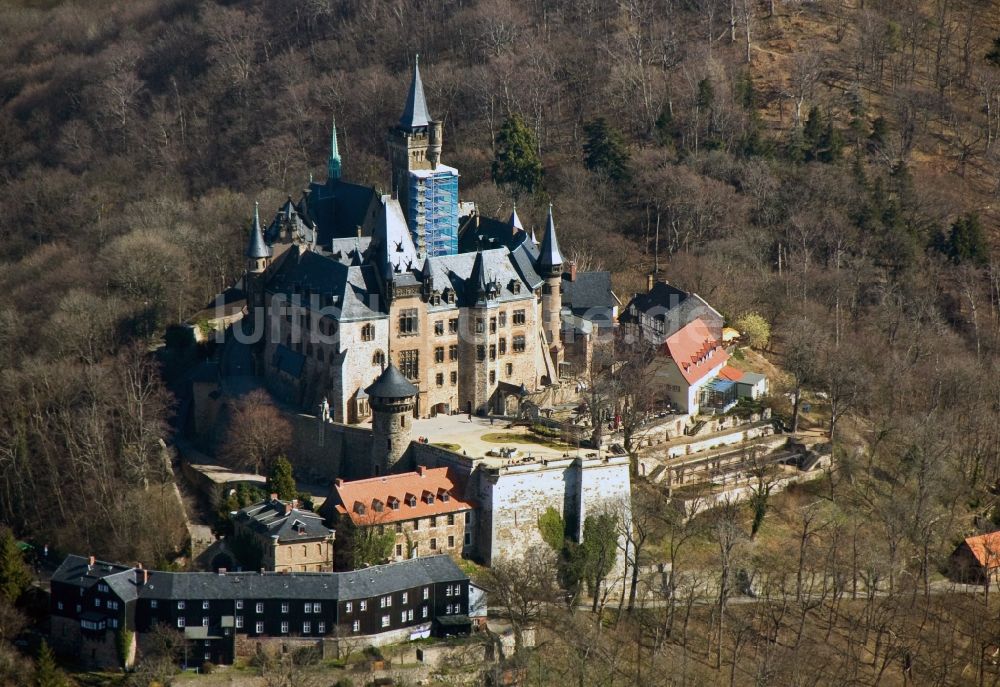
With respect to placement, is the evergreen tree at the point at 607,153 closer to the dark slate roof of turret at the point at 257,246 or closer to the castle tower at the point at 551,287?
the castle tower at the point at 551,287

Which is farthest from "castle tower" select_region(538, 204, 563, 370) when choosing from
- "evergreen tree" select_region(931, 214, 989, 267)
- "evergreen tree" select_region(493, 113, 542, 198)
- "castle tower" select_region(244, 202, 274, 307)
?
"evergreen tree" select_region(931, 214, 989, 267)

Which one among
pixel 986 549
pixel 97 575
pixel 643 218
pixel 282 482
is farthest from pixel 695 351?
pixel 97 575

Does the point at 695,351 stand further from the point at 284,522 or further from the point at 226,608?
the point at 226,608

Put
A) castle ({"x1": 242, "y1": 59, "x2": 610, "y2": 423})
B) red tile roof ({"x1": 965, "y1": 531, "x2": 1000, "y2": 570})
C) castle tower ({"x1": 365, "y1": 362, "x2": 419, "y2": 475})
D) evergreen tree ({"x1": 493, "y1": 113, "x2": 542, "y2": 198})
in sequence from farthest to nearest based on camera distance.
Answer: evergreen tree ({"x1": 493, "y1": 113, "x2": 542, "y2": 198}) → castle ({"x1": 242, "y1": 59, "x2": 610, "y2": 423}) → red tile roof ({"x1": 965, "y1": 531, "x2": 1000, "y2": 570}) → castle tower ({"x1": 365, "y1": 362, "x2": 419, "y2": 475})

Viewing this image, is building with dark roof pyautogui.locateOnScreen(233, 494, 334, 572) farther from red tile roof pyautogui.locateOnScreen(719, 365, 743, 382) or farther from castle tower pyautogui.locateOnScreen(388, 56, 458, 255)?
red tile roof pyautogui.locateOnScreen(719, 365, 743, 382)

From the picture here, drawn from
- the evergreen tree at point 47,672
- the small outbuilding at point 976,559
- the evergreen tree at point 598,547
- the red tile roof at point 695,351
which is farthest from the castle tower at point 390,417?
the small outbuilding at point 976,559

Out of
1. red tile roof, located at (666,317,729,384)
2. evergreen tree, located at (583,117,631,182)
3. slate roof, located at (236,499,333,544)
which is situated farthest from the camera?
evergreen tree, located at (583,117,631,182)
